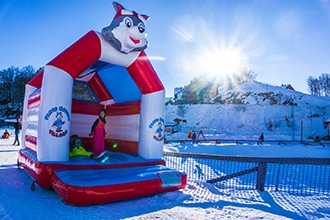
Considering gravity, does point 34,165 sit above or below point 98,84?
below

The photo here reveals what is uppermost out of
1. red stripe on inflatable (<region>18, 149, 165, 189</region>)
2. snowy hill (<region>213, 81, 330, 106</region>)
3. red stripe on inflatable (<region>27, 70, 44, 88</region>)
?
snowy hill (<region>213, 81, 330, 106</region>)

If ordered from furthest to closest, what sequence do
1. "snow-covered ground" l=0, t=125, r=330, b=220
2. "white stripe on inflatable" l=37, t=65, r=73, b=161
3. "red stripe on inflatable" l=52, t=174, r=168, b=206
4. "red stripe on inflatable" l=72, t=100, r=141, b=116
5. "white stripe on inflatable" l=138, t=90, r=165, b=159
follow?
"red stripe on inflatable" l=72, t=100, r=141, b=116 < "white stripe on inflatable" l=138, t=90, r=165, b=159 < "white stripe on inflatable" l=37, t=65, r=73, b=161 < "red stripe on inflatable" l=52, t=174, r=168, b=206 < "snow-covered ground" l=0, t=125, r=330, b=220

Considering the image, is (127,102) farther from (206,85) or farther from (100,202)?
(206,85)

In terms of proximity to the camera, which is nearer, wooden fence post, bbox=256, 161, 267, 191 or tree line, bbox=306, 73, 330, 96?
wooden fence post, bbox=256, 161, 267, 191

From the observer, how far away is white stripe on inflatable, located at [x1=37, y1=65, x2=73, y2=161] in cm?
424

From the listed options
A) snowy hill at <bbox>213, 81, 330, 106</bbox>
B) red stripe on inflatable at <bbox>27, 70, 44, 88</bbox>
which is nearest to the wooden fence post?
red stripe on inflatable at <bbox>27, 70, 44, 88</bbox>

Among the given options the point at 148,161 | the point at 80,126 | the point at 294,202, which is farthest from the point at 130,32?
the point at 294,202

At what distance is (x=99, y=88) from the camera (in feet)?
23.9

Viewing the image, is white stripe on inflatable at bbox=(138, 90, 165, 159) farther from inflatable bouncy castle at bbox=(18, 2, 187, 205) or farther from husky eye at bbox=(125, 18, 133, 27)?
husky eye at bbox=(125, 18, 133, 27)

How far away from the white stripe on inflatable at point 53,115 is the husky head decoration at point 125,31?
1095 mm

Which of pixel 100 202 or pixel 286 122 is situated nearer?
pixel 100 202

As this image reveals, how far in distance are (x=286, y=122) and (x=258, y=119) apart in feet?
11.4

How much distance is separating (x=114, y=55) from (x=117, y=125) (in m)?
2.26

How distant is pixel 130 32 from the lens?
4828mm
